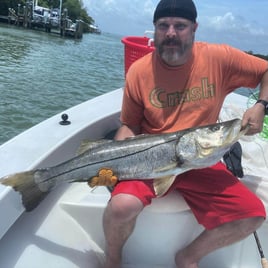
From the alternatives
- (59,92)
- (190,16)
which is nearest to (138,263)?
(190,16)

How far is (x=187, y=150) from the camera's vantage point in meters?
2.29

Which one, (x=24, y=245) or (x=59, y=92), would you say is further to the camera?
A: (x=59, y=92)

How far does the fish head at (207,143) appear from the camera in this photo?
2.25 m

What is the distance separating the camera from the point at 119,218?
229cm

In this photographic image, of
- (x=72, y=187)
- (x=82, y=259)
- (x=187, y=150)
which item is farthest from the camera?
(x=72, y=187)

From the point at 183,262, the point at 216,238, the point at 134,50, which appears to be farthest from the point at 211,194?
the point at 134,50

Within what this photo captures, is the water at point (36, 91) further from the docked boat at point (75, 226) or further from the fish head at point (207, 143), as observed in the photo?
the fish head at point (207, 143)

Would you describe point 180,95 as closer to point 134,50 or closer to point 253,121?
point 253,121

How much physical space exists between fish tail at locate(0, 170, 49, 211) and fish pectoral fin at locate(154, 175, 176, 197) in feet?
2.18

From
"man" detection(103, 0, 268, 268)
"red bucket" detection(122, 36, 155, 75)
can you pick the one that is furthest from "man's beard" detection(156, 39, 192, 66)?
"red bucket" detection(122, 36, 155, 75)

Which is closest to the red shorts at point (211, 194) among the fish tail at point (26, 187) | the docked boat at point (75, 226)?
the docked boat at point (75, 226)

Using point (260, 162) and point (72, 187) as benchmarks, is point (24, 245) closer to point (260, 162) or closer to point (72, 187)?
point (72, 187)

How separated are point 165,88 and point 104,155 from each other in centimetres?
70

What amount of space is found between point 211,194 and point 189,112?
608 millimetres
